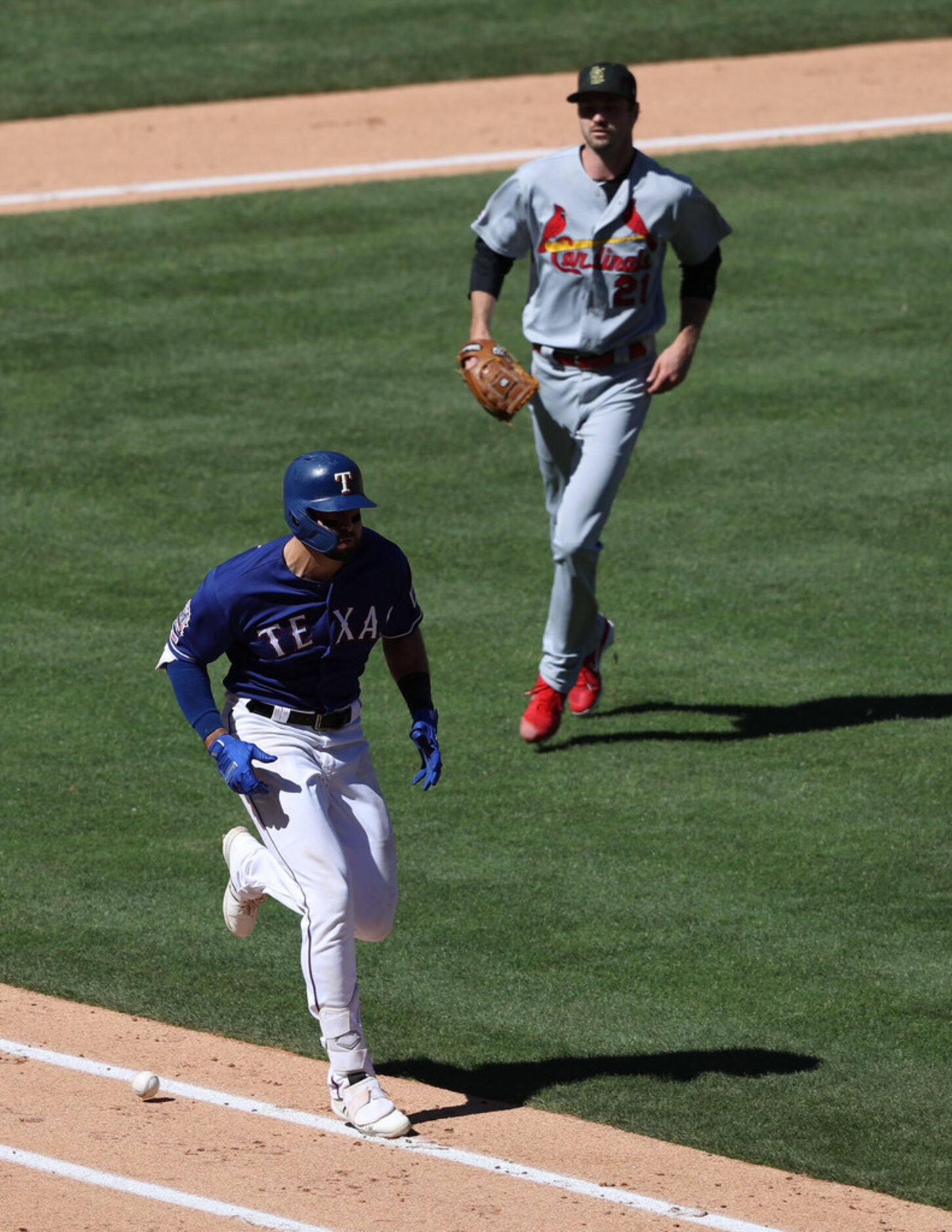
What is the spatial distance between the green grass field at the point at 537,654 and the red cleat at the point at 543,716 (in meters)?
0.12

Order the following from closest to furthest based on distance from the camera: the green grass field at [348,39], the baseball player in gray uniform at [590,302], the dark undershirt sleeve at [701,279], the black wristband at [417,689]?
the black wristband at [417,689] < the baseball player in gray uniform at [590,302] < the dark undershirt sleeve at [701,279] < the green grass field at [348,39]

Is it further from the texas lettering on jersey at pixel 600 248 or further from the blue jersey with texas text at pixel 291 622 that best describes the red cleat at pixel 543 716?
the blue jersey with texas text at pixel 291 622

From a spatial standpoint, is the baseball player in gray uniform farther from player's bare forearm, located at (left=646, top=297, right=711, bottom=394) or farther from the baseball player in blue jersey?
the baseball player in blue jersey

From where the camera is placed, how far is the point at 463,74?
66.3 feet

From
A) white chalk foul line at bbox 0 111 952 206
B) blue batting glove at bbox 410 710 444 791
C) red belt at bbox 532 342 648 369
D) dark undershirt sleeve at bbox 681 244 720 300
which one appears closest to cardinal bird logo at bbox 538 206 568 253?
red belt at bbox 532 342 648 369

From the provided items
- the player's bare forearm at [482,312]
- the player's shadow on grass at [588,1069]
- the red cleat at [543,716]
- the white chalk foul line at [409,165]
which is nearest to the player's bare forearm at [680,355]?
the player's bare forearm at [482,312]

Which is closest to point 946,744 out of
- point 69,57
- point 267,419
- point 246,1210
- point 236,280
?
point 246,1210

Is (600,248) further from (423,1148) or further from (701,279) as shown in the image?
(423,1148)

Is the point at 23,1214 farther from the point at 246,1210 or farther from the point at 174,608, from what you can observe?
the point at 174,608

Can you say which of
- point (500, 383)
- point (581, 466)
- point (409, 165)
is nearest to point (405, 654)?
point (500, 383)

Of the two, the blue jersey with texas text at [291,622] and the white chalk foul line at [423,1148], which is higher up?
the blue jersey with texas text at [291,622]

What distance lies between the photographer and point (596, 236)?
29.2 feet

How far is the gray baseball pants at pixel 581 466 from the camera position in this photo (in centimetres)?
893

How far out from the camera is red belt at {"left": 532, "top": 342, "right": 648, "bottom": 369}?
902 cm
